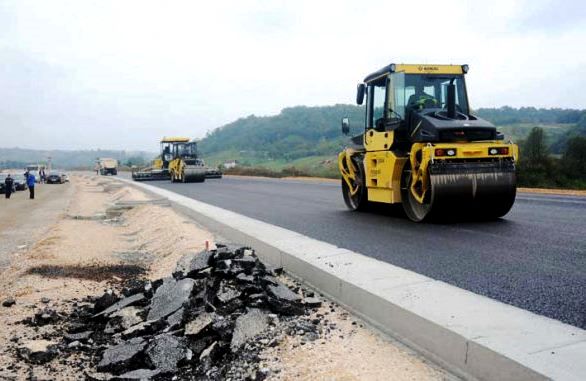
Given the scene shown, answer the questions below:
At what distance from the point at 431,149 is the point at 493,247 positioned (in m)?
2.38

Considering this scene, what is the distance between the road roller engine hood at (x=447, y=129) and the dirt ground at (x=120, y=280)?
460cm

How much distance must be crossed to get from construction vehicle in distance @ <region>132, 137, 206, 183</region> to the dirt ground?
724 inches

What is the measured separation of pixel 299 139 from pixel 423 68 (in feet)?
396

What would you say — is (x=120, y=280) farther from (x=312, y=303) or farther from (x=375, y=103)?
(x=375, y=103)

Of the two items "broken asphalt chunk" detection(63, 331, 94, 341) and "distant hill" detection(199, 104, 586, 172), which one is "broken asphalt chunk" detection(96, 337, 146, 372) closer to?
"broken asphalt chunk" detection(63, 331, 94, 341)

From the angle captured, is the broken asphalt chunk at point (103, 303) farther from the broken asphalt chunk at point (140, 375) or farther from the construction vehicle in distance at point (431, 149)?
the construction vehicle in distance at point (431, 149)

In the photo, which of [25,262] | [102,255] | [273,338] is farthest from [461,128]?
[25,262]

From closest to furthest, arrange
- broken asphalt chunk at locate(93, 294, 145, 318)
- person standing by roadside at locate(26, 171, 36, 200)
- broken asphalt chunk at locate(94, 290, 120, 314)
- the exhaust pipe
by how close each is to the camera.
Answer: broken asphalt chunk at locate(93, 294, 145, 318), broken asphalt chunk at locate(94, 290, 120, 314), the exhaust pipe, person standing by roadside at locate(26, 171, 36, 200)

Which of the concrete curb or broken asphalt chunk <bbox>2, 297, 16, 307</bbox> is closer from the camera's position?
the concrete curb

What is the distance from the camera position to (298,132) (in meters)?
140

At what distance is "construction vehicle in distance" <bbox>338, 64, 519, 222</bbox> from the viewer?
8977 mm

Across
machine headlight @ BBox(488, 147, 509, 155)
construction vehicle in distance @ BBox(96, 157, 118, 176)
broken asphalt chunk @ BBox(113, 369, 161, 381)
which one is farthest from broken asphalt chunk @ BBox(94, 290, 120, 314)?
construction vehicle in distance @ BBox(96, 157, 118, 176)

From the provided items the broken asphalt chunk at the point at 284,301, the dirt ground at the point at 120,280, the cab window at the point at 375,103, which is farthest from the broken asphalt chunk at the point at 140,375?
the cab window at the point at 375,103

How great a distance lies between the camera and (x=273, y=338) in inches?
164
